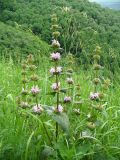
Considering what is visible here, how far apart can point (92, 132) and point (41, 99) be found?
759 mm

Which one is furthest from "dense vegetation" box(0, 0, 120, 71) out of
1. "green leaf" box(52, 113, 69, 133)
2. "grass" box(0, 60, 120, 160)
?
"green leaf" box(52, 113, 69, 133)

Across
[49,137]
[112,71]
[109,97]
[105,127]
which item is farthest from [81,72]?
[49,137]

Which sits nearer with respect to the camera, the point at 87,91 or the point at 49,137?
the point at 49,137

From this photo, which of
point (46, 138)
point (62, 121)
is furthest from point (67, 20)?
point (62, 121)

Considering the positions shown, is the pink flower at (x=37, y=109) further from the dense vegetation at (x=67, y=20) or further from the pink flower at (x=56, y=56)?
the dense vegetation at (x=67, y=20)

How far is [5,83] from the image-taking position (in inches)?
151

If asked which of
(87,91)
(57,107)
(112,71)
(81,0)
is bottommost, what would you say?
(81,0)

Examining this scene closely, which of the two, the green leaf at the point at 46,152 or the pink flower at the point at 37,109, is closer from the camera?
the green leaf at the point at 46,152

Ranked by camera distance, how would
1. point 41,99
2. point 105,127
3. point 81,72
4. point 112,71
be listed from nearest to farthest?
point 105,127
point 41,99
point 81,72
point 112,71

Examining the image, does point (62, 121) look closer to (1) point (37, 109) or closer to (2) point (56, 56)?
(1) point (37, 109)

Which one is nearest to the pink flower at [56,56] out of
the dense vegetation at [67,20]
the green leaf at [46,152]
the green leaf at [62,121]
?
the green leaf at [62,121]

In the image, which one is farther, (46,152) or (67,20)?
(67,20)

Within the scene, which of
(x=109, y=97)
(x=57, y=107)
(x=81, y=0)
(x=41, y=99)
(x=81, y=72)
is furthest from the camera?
(x=81, y=0)

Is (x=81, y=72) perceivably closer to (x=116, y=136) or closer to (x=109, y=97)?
(x=109, y=97)
